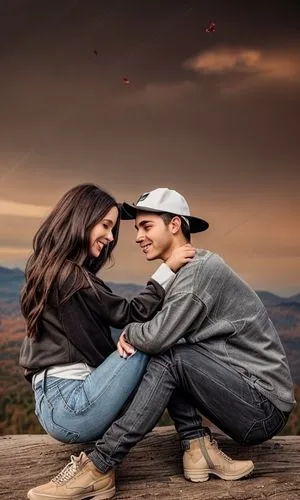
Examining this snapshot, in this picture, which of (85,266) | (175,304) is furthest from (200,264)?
(85,266)

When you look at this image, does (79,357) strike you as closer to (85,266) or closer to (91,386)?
(91,386)

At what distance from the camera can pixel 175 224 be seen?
10.8 ft

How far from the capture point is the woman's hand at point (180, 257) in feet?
10.3

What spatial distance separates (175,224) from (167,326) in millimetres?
537

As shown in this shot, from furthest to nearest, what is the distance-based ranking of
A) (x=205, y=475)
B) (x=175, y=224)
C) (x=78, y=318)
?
(x=175, y=224)
(x=205, y=475)
(x=78, y=318)

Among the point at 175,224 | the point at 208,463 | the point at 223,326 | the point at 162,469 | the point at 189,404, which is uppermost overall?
the point at 175,224

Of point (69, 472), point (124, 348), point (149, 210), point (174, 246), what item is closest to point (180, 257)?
point (174, 246)

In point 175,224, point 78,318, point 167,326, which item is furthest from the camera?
point 175,224

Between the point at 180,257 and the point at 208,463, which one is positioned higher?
the point at 180,257

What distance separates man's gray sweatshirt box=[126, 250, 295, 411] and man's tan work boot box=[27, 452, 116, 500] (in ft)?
1.76

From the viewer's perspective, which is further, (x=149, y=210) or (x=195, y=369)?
(x=149, y=210)

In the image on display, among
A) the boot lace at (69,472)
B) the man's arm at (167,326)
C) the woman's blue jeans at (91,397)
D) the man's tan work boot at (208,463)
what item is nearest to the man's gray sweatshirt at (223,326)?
the man's arm at (167,326)

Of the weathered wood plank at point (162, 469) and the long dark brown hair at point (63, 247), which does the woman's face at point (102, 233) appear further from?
the weathered wood plank at point (162, 469)

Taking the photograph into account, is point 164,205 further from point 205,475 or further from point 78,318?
point 205,475
